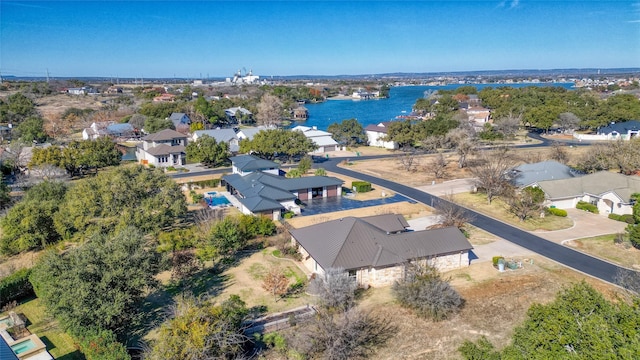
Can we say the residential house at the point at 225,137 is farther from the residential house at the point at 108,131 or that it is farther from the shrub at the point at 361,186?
the shrub at the point at 361,186

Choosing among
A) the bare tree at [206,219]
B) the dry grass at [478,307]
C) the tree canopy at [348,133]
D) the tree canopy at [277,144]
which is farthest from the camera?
the tree canopy at [348,133]

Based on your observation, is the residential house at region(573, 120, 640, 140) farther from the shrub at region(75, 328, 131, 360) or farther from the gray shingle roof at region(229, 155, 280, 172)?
the shrub at region(75, 328, 131, 360)

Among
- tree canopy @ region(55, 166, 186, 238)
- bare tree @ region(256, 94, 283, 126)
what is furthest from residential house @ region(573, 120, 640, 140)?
tree canopy @ region(55, 166, 186, 238)

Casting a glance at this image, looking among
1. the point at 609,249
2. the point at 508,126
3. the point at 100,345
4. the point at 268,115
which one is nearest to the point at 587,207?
the point at 609,249

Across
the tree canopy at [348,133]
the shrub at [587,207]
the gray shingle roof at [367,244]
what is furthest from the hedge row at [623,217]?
the tree canopy at [348,133]

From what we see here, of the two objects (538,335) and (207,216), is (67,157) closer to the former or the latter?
(207,216)

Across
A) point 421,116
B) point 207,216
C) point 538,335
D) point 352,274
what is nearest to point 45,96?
point 421,116

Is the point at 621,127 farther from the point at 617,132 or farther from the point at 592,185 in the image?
the point at 592,185
